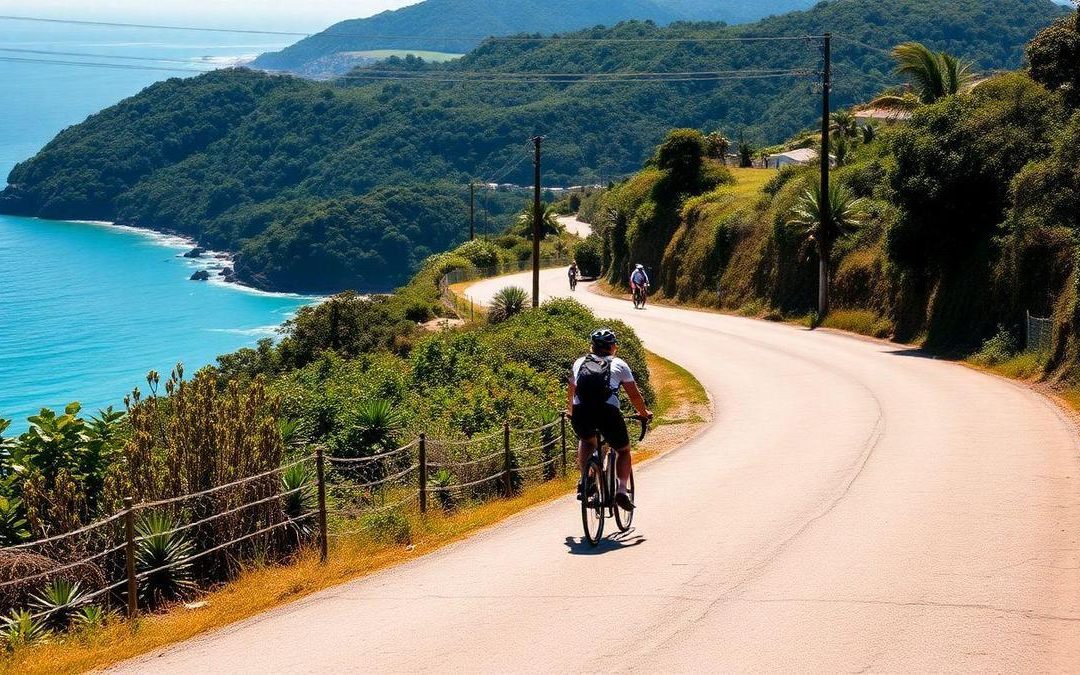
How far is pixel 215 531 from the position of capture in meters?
11.8

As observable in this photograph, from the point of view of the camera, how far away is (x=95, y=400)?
94375 millimetres

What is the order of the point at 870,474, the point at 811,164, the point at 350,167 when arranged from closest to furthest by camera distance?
1. the point at 870,474
2. the point at 811,164
3. the point at 350,167

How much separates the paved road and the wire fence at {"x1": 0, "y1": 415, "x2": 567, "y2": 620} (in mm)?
1221

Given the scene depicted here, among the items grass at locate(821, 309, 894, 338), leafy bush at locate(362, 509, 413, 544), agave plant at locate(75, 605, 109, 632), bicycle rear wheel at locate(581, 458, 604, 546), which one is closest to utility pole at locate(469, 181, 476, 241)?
grass at locate(821, 309, 894, 338)

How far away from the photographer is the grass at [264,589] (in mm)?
8766

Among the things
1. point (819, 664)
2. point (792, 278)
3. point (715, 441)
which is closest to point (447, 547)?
point (819, 664)

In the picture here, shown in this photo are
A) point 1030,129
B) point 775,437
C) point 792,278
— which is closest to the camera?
point 775,437

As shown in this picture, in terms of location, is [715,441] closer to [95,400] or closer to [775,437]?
[775,437]

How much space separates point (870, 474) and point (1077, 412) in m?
7.44

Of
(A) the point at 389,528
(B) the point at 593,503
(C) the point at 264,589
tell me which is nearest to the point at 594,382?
(B) the point at 593,503

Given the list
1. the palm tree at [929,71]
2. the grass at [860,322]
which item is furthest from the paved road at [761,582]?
the palm tree at [929,71]

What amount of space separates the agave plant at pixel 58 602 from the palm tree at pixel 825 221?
32.0 metres

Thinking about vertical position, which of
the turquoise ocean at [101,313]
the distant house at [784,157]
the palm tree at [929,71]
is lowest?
the turquoise ocean at [101,313]

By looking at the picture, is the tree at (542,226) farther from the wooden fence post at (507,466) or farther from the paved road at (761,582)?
the wooden fence post at (507,466)
